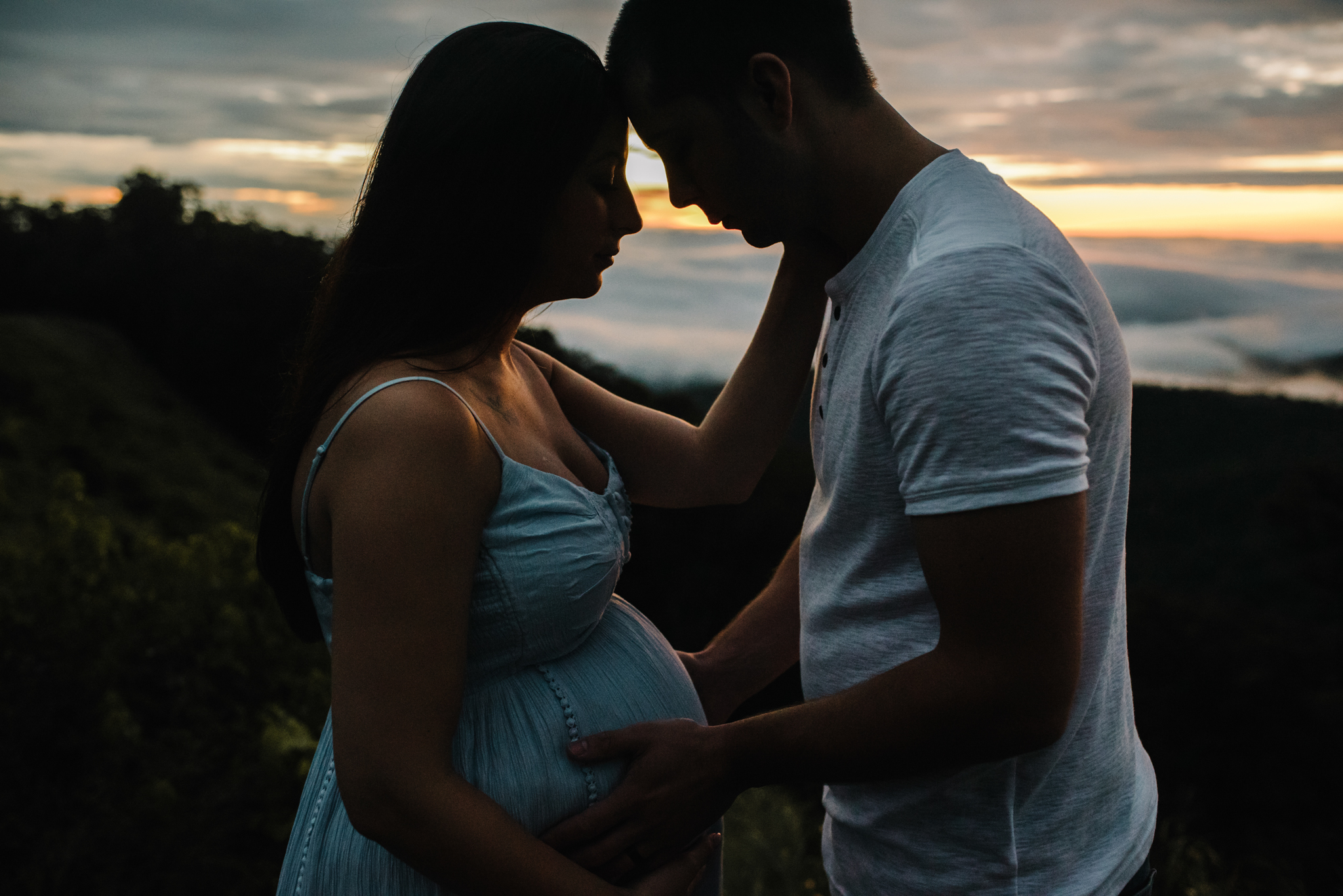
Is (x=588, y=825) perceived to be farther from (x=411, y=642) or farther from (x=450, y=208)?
(x=450, y=208)

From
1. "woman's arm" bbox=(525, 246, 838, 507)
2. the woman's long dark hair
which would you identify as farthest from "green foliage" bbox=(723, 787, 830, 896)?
the woman's long dark hair

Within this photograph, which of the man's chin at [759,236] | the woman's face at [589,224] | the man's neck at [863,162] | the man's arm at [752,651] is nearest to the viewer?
the man's neck at [863,162]

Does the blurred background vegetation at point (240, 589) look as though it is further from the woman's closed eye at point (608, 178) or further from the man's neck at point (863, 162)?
the man's neck at point (863, 162)

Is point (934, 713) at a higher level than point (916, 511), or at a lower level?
lower

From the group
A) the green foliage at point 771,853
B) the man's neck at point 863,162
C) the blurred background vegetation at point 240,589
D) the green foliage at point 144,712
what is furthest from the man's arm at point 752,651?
the green foliage at point 144,712

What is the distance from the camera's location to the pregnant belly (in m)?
1.74

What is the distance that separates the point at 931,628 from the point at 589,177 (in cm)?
116

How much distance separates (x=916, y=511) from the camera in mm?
1426

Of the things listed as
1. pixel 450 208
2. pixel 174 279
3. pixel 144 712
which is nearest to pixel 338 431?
pixel 450 208

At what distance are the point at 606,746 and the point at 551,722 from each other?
12 cm

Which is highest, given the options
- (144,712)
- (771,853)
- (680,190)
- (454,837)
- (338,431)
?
(680,190)

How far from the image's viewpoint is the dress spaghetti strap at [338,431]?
1.60 meters

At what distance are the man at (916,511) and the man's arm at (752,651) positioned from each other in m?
0.46

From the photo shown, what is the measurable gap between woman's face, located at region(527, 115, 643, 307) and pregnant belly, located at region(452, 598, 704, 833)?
0.77 meters
